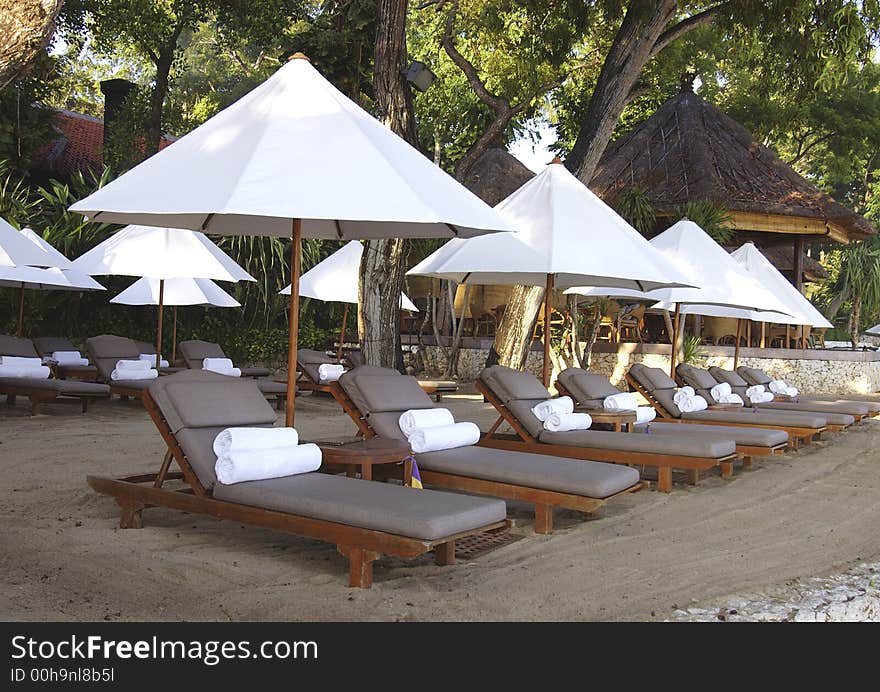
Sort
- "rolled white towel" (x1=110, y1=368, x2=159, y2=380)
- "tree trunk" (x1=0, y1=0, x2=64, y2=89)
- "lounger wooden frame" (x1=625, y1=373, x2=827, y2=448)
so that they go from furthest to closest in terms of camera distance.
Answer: "rolled white towel" (x1=110, y1=368, x2=159, y2=380) < "lounger wooden frame" (x1=625, y1=373, x2=827, y2=448) < "tree trunk" (x1=0, y1=0, x2=64, y2=89)

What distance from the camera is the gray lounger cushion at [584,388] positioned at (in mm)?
7802

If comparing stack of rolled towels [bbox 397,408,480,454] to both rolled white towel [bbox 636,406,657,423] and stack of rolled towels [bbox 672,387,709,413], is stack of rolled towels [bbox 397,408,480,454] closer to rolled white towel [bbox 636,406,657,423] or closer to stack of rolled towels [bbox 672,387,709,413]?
rolled white towel [bbox 636,406,657,423]

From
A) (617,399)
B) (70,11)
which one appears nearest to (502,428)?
(617,399)

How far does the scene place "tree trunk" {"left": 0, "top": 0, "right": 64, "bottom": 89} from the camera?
404cm

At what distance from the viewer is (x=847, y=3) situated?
1093 centimetres

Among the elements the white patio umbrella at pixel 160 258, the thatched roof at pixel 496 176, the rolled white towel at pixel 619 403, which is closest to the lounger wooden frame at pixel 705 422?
the rolled white towel at pixel 619 403

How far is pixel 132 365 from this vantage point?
10117 millimetres

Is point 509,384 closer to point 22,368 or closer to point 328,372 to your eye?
point 328,372

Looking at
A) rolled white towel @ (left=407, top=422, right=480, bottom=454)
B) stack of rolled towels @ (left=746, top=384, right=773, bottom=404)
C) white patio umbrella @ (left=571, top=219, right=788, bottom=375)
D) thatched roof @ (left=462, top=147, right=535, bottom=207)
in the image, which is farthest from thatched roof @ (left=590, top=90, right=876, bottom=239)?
rolled white towel @ (left=407, top=422, right=480, bottom=454)

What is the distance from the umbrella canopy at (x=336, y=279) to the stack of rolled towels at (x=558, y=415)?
5713mm

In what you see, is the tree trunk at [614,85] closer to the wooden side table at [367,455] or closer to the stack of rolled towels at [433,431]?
the stack of rolled towels at [433,431]

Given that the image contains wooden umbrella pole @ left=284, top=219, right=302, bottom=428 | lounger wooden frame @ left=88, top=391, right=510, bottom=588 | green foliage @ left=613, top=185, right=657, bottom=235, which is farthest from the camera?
green foliage @ left=613, top=185, right=657, bottom=235

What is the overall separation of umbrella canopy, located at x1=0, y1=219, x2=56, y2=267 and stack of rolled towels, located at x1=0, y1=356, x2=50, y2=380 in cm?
158

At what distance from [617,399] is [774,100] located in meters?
17.0
